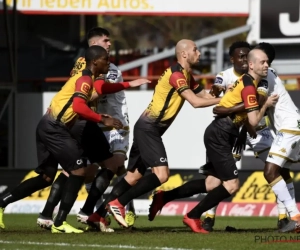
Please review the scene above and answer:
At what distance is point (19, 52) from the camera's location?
895 inches

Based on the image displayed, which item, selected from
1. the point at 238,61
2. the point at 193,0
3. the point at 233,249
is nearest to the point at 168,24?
the point at 193,0

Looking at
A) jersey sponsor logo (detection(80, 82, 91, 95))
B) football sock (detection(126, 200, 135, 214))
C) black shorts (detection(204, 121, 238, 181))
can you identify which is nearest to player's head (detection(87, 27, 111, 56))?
jersey sponsor logo (detection(80, 82, 91, 95))

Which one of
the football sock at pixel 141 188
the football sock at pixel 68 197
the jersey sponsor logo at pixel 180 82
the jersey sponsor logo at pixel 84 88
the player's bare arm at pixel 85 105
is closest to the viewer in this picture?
the player's bare arm at pixel 85 105

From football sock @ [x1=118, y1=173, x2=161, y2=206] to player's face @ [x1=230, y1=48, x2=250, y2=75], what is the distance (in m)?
2.31

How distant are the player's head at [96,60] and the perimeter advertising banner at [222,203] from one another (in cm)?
712

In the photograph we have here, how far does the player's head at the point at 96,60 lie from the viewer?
1248 centimetres

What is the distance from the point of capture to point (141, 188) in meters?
12.8

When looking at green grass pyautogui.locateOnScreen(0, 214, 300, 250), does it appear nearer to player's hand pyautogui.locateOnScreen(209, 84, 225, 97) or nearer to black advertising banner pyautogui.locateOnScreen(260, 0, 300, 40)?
player's hand pyautogui.locateOnScreen(209, 84, 225, 97)

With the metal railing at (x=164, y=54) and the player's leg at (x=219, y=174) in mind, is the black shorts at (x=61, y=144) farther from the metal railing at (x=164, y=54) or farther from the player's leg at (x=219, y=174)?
the metal railing at (x=164, y=54)

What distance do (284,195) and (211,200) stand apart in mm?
924

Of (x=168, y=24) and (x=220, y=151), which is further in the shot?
(x=168, y=24)

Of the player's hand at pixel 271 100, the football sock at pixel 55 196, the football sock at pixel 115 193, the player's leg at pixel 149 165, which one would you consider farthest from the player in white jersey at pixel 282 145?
the football sock at pixel 55 196

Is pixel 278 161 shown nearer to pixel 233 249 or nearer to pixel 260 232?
pixel 260 232

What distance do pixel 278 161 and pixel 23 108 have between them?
32.8 feet
